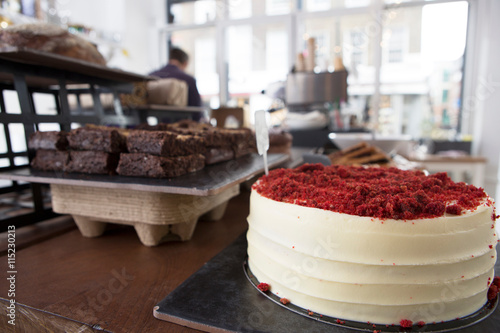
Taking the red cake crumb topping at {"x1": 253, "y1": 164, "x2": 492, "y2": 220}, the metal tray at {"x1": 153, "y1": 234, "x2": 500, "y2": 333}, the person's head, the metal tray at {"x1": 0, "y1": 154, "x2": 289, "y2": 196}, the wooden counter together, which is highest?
the person's head

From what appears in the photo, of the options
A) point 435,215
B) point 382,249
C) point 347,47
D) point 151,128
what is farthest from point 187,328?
point 347,47

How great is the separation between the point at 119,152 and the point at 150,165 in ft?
0.65

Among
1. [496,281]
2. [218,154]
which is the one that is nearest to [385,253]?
[496,281]

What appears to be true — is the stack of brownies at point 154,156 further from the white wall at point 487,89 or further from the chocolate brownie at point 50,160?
the white wall at point 487,89

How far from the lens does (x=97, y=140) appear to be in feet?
3.67

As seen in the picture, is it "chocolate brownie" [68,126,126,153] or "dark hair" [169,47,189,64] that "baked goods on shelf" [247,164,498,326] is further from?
"dark hair" [169,47,189,64]

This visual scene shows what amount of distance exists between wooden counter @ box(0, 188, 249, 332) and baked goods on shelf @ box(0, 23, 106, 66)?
2.65 ft

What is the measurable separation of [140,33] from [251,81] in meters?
2.26

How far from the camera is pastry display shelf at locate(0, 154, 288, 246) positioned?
3.22ft

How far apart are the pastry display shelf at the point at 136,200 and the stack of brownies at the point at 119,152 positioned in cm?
4

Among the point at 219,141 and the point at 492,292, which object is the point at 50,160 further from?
the point at 492,292

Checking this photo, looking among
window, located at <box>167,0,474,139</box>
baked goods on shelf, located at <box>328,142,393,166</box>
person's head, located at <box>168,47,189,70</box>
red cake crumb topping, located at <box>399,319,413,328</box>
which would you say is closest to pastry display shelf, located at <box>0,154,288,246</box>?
red cake crumb topping, located at <box>399,319,413,328</box>

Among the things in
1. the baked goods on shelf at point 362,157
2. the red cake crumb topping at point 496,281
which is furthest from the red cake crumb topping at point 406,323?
the baked goods on shelf at point 362,157

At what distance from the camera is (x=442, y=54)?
4863 millimetres
